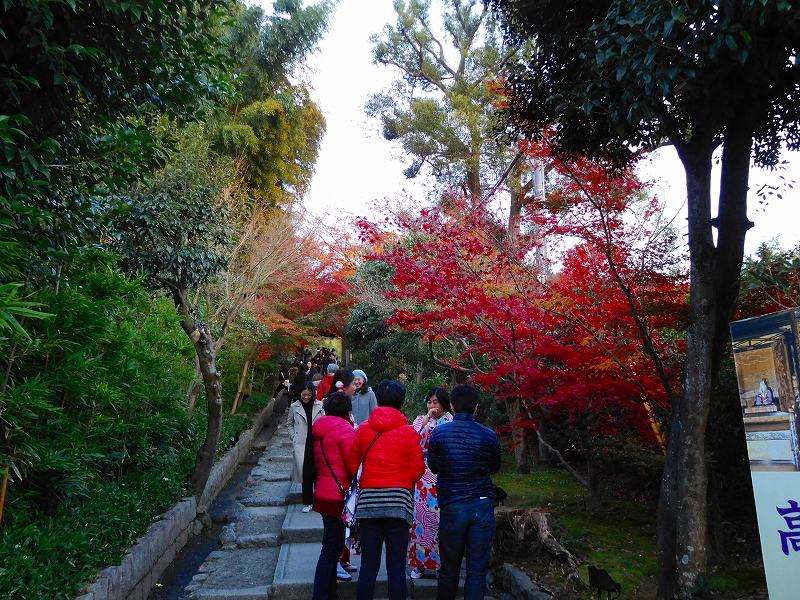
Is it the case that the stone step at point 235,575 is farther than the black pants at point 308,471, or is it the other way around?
the stone step at point 235,575

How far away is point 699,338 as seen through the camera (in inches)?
198

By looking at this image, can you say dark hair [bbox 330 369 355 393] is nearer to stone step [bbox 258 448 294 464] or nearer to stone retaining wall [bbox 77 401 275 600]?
stone retaining wall [bbox 77 401 275 600]

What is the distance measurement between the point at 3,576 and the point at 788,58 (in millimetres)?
6646

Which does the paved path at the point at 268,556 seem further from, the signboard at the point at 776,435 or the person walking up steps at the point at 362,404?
the signboard at the point at 776,435

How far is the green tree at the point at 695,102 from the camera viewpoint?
438cm

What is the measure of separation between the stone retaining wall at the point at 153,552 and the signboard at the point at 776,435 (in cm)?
442

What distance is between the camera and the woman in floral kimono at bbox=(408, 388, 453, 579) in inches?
233

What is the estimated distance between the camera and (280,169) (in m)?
20.0

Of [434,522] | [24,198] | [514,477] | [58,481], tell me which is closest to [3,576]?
[58,481]

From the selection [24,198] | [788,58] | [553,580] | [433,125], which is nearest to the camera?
[24,198]

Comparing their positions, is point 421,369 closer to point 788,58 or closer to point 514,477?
point 514,477

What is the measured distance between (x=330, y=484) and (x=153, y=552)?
2.42 m

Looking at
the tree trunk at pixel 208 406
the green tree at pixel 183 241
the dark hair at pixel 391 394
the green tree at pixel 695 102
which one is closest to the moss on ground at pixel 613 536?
the green tree at pixel 695 102

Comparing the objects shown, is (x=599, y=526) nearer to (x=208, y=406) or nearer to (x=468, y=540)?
(x=468, y=540)
